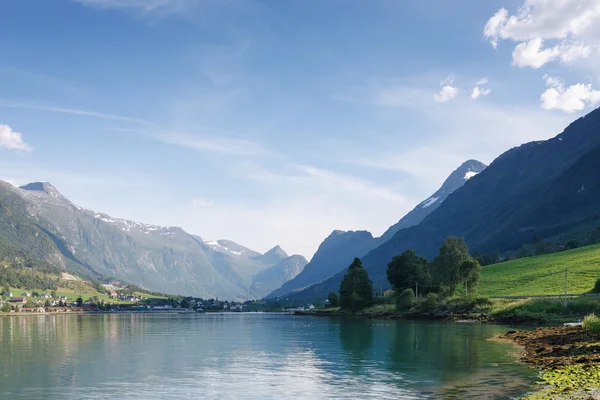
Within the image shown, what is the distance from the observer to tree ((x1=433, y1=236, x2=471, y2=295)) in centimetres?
17800

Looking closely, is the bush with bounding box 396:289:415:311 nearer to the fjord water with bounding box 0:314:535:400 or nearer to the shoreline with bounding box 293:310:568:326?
the shoreline with bounding box 293:310:568:326

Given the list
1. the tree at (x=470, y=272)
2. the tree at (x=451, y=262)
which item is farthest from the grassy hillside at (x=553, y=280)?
the tree at (x=451, y=262)

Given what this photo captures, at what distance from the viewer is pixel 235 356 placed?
75.4 meters

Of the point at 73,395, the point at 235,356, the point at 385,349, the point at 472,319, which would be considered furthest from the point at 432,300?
the point at 73,395

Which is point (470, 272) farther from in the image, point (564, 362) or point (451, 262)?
point (564, 362)

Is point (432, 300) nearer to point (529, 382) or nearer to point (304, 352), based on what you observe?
point (304, 352)

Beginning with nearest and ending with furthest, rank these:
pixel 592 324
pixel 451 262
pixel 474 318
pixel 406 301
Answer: pixel 592 324 → pixel 474 318 → pixel 451 262 → pixel 406 301

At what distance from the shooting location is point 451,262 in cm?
17925

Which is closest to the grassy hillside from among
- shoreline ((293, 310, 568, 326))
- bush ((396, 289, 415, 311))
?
shoreline ((293, 310, 568, 326))

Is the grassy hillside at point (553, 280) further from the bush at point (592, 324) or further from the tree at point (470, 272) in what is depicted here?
the bush at point (592, 324)

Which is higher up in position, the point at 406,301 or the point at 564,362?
the point at 564,362

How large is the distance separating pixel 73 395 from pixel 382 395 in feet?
78.9

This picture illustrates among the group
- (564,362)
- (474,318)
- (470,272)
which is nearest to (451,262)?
(470,272)

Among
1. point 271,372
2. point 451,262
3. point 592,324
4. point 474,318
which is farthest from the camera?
point 451,262
